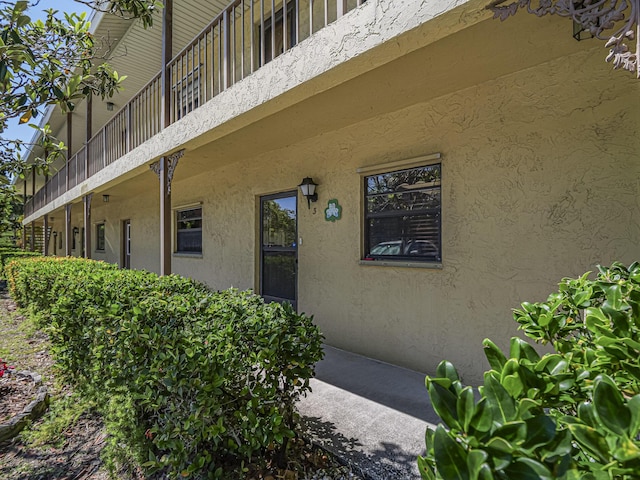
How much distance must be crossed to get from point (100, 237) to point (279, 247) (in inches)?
532

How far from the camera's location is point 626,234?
2834mm

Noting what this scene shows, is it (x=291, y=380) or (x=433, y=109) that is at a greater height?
(x=433, y=109)

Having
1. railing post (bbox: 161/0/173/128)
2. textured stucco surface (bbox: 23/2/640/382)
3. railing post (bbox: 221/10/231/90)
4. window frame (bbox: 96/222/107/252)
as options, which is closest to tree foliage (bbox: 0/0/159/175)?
railing post (bbox: 221/10/231/90)

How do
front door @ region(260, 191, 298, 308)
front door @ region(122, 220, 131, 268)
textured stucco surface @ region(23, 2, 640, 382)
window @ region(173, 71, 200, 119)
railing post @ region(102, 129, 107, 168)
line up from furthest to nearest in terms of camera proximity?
1. front door @ region(122, 220, 131, 268)
2. railing post @ region(102, 129, 107, 168)
3. front door @ region(260, 191, 298, 308)
4. window @ region(173, 71, 200, 119)
5. textured stucco surface @ region(23, 2, 640, 382)

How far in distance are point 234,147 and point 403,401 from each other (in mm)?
4534

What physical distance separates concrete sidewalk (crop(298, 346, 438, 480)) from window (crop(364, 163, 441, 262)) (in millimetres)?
1430

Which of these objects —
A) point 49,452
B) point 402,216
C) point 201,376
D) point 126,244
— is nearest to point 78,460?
point 49,452

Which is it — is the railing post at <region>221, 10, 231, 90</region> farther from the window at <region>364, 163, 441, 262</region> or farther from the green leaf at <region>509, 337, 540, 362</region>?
the green leaf at <region>509, 337, 540, 362</region>

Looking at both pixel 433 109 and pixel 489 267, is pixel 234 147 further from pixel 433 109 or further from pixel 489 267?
pixel 489 267

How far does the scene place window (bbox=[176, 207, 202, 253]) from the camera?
28.3ft

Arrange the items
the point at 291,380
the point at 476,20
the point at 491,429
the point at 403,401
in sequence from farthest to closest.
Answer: the point at 403,401, the point at 291,380, the point at 476,20, the point at 491,429

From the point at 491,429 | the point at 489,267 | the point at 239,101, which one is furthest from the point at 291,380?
the point at 239,101

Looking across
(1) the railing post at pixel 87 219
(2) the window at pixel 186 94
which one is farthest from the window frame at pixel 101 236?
(2) the window at pixel 186 94

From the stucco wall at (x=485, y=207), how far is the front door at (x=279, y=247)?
0.50m
